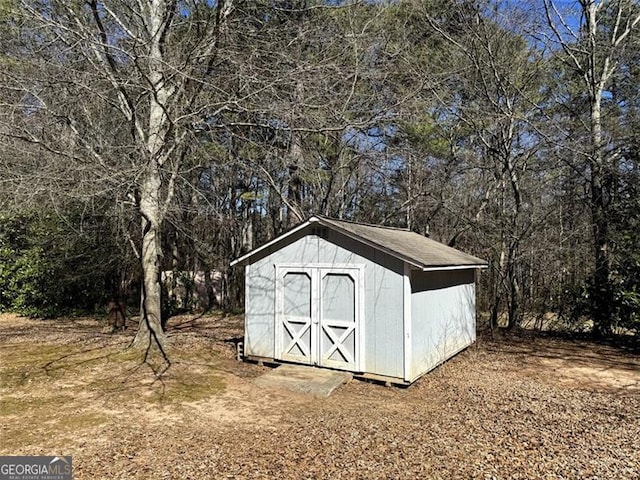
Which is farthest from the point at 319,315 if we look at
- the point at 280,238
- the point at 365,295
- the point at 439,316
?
the point at 439,316

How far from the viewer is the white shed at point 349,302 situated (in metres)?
6.42

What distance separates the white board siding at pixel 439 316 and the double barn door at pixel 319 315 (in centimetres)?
86

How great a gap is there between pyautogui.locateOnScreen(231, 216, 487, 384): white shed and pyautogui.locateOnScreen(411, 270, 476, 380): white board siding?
16mm

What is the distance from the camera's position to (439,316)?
752 centimetres

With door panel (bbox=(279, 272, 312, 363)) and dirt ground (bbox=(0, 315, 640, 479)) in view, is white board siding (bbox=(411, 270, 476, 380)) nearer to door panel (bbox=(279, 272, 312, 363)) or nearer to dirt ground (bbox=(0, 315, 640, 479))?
dirt ground (bbox=(0, 315, 640, 479))

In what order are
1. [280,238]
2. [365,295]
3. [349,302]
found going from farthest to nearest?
1. [280,238]
2. [349,302]
3. [365,295]

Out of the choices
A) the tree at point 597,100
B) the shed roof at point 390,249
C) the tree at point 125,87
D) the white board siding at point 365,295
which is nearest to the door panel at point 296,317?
the white board siding at point 365,295

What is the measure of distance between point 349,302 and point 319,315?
578mm

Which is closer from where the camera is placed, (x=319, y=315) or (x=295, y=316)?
(x=319, y=315)

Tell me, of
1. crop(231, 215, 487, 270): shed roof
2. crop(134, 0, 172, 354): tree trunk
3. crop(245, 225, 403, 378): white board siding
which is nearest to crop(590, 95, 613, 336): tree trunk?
crop(231, 215, 487, 270): shed roof

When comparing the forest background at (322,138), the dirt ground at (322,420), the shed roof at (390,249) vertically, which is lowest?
the dirt ground at (322,420)

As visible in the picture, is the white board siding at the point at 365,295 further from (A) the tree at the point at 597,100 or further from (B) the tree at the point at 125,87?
(A) the tree at the point at 597,100

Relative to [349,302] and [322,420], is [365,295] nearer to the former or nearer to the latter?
[349,302]

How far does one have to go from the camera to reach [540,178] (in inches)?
515
